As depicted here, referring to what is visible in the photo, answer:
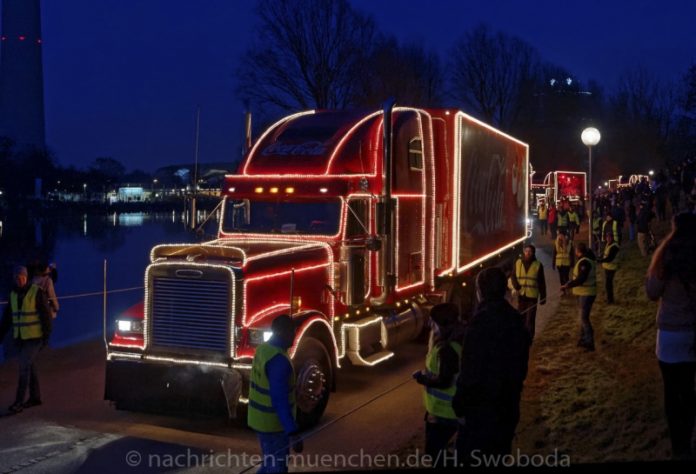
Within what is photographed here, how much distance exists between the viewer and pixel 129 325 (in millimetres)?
9359

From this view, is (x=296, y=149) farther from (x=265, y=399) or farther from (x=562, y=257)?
(x=562, y=257)

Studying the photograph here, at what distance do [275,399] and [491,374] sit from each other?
1.82 metres

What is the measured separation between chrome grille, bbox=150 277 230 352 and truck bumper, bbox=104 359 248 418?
31 cm

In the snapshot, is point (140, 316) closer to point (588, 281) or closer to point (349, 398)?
point (349, 398)

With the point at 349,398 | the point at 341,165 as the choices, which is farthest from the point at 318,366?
the point at 341,165

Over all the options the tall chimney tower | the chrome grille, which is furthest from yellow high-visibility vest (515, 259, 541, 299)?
the tall chimney tower

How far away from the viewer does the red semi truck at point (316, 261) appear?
8.89m

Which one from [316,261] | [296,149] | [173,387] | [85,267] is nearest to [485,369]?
[173,387]

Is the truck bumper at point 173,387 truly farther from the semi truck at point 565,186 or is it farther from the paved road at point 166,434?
the semi truck at point 565,186

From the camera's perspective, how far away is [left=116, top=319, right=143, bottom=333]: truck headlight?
30.6 ft

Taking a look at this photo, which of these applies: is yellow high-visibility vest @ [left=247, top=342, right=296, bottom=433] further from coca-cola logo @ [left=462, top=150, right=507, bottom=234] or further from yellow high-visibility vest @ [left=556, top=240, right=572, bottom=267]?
yellow high-visibility vest @ [left=556, top=240, right=572, bottom=267]

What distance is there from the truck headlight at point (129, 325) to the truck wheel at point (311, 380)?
1.91 metres

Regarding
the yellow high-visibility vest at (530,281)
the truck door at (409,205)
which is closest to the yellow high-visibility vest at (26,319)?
the truck door at (409,205)

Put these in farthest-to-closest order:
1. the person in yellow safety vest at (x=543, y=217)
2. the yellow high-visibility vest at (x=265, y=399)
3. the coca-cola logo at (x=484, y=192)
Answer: the person in yellow safety vest at (x=543, y=217) < the coca-cola logo at (x=484, y=192) < the yellow high-visibility vest at (x=265, y=399)
